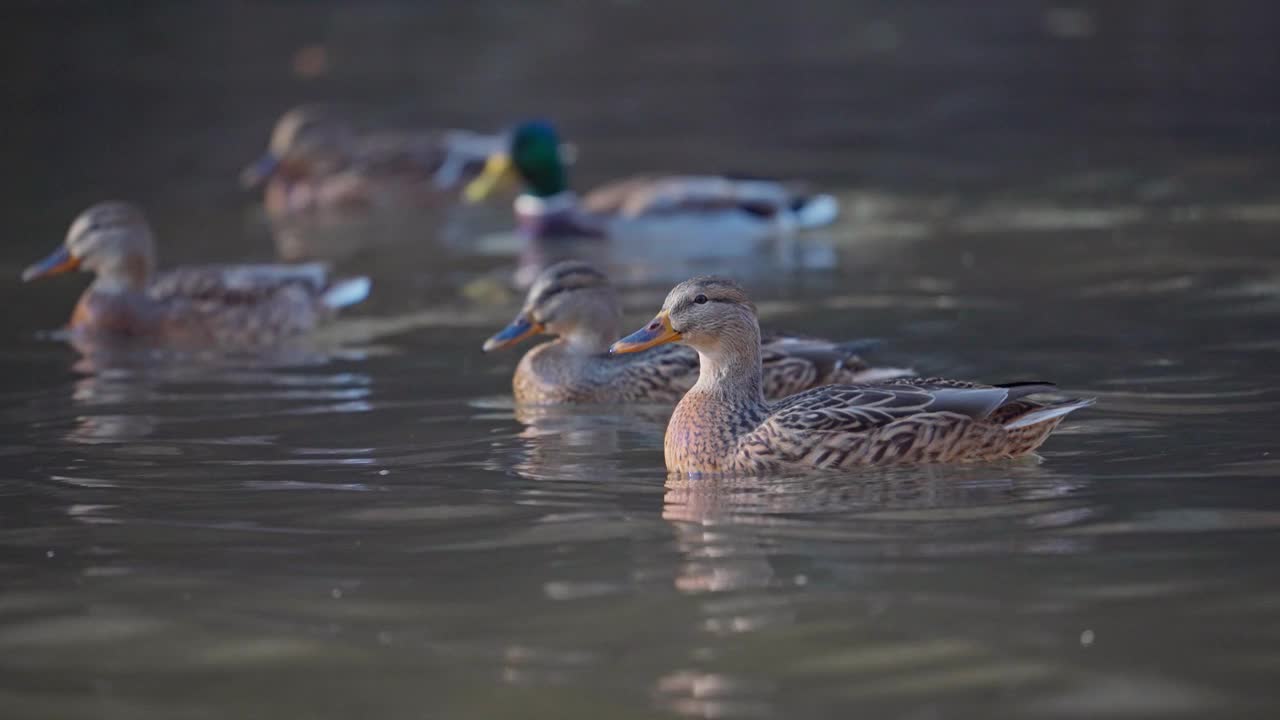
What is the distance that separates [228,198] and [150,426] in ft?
33.3

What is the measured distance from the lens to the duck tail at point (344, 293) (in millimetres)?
13250

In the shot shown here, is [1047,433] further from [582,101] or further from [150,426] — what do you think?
[582,101]

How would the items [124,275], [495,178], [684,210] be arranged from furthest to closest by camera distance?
1. [495,178]
2. [684,210]
3. [124,275]

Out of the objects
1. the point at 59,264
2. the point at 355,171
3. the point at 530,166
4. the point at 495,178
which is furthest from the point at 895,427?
the point at 355,171

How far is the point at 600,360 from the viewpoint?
10812 millimetres

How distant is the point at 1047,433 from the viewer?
27.7ft

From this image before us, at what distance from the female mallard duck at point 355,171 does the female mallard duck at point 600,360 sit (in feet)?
29.3

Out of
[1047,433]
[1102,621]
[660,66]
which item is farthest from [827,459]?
[660,66]

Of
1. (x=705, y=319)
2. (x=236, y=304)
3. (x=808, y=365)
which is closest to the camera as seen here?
(x=705, y=319)

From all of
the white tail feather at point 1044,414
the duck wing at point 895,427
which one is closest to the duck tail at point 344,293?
the duck wing at point 895,427

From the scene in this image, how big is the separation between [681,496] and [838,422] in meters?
0.69

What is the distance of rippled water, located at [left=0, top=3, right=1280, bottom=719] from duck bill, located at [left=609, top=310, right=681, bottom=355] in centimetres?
49

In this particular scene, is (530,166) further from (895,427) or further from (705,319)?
(895,427)

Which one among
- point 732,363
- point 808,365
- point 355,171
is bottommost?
Answer: point 808,365
